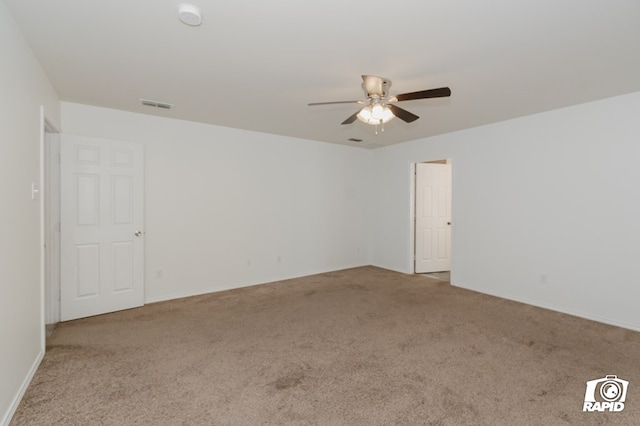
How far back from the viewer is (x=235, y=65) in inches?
104

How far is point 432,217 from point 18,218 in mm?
5571

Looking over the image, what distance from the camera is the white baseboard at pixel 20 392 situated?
1843 mm

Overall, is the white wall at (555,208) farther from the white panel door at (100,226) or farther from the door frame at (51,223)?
the door frame at (51,223)

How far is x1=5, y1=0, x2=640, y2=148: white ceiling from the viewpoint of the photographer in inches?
74.8

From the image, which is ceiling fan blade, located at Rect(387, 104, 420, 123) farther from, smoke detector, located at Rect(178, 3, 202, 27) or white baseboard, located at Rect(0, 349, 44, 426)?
white baseboard, located at Rect(0, 349, 44, 426)

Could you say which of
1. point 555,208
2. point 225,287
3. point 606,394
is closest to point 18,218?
point 225,287

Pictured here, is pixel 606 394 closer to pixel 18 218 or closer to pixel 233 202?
pixel 18 218

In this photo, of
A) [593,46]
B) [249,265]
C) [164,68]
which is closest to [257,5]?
[164,68]

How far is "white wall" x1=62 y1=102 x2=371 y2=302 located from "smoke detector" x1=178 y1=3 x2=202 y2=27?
252cm

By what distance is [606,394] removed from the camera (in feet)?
7.05

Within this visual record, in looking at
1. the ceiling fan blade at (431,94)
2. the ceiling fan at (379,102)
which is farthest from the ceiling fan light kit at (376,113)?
the ceiling fan blade at (431,94)

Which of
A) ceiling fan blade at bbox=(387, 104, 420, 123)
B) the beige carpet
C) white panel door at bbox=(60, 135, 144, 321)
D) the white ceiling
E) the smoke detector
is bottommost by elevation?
the beige carpet

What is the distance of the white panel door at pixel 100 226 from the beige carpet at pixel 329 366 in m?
0.28

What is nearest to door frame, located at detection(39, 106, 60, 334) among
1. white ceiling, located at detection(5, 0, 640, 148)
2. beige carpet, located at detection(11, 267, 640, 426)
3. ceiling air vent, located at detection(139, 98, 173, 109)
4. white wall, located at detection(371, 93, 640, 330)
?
beige carpet, located at detection(11, 267, 640, 426)
